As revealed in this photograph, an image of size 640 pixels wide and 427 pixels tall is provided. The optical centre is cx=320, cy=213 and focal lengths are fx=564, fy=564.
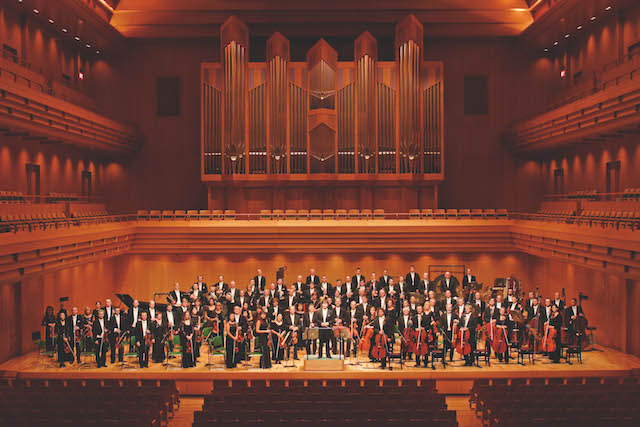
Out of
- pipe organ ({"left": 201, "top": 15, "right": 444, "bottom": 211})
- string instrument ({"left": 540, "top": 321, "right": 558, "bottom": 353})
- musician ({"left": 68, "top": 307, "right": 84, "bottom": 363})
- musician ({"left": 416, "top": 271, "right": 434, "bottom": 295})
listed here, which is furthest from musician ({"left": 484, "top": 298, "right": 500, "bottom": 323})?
musician ({"left": 68, "top": 307, "right": 84, "bottom": 363})

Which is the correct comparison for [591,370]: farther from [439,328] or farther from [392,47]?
[392,47]

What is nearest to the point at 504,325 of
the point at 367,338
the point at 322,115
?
the point at 367,338

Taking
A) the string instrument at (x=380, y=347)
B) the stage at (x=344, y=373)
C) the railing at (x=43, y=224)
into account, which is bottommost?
the stage at (x=344, y=373)

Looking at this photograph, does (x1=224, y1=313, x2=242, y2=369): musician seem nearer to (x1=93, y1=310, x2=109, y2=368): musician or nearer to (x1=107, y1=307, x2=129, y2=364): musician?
(x1=107, y1=307, x2=129, y2=364): musician

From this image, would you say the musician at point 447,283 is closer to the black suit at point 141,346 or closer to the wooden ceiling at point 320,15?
the black suit at point 141,346

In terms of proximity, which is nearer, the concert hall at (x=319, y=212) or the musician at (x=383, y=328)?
the concert hall at (x=319, y=212)

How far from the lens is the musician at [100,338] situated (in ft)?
29.4

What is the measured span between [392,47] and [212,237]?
751 cm

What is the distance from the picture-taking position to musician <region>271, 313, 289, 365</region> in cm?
900

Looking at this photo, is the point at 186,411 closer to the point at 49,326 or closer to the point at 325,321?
the point at 325,321

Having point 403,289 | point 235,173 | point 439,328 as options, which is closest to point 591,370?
point 439,328

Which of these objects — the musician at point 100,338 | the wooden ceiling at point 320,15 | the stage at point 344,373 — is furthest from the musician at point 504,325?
the wooden ceiling at point 320,15

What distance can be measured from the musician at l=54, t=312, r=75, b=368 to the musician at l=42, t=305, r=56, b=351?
1.41 ft

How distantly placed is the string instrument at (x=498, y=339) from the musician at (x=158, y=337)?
17.0 ft
